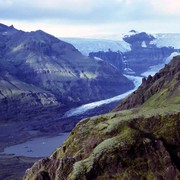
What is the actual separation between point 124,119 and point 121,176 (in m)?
11.0

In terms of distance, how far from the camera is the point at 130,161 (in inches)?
2448

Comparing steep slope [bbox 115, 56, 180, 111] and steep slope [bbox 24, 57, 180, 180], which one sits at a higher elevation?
steep slope [bbox 24, 57, 180, 180]

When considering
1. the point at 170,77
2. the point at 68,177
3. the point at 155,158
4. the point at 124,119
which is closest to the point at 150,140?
the point at 155,158

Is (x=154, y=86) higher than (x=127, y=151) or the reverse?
the reverse

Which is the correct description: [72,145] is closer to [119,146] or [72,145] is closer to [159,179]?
[119,146]

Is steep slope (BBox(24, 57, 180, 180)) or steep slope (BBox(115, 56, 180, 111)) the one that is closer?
steep slope (BBox(24, 57, 180, 180))

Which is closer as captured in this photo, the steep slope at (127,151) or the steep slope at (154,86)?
the steep slope at (127,151)

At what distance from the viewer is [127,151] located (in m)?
→ 62.5

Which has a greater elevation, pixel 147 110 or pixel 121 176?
pixel 147 110

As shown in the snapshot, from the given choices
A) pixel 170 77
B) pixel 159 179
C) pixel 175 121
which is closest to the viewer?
Answer: pixel 159 179

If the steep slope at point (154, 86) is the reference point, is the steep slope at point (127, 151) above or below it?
above

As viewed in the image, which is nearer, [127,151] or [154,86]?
[127,151]

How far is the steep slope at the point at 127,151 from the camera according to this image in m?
61.4

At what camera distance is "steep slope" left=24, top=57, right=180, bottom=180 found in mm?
61406
